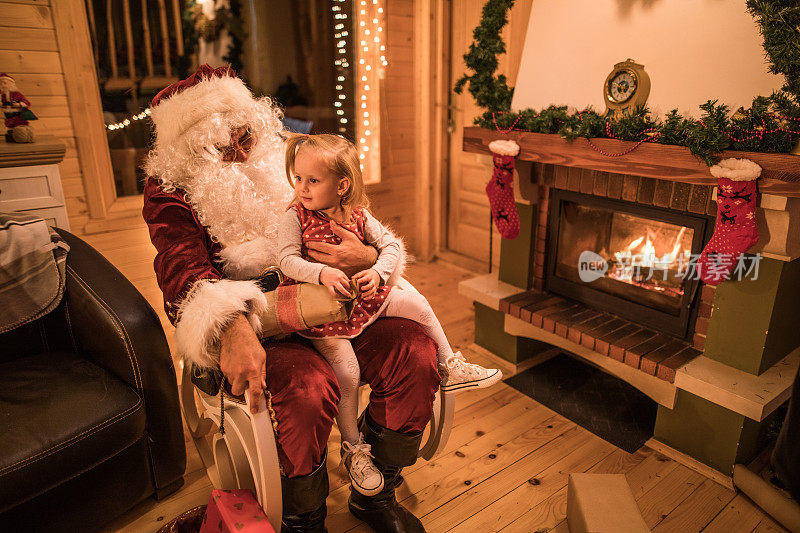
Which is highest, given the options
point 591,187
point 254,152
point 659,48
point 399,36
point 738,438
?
point 399,36

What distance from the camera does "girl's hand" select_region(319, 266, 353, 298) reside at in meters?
1.37

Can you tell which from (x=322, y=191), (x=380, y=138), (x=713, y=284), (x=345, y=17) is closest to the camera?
(x=322, y=191)

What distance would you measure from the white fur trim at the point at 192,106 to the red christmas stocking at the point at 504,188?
3.63 ft

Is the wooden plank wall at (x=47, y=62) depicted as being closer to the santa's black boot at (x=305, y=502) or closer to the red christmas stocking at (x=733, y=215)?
the santa's black boot at (x=305, y=502)

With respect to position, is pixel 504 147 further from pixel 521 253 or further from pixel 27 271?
pixel 27 271

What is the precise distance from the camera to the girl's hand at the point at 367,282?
56.8 inches

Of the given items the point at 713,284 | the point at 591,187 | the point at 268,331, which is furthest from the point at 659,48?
the point at 268,331

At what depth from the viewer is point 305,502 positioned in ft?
4.49

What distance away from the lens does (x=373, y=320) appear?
1.57 metres

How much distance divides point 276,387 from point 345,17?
273 cm

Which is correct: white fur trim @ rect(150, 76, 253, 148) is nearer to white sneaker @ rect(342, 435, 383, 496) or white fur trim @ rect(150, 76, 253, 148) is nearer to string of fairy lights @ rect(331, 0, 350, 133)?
white sneaker @ rect(342, 435, 383, 496)

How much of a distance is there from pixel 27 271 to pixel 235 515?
3.29ft

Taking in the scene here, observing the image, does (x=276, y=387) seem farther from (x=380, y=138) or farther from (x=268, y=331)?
(x=380, y=138)

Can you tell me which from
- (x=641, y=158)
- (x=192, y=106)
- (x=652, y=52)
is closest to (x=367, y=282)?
(x=192, y=106)
